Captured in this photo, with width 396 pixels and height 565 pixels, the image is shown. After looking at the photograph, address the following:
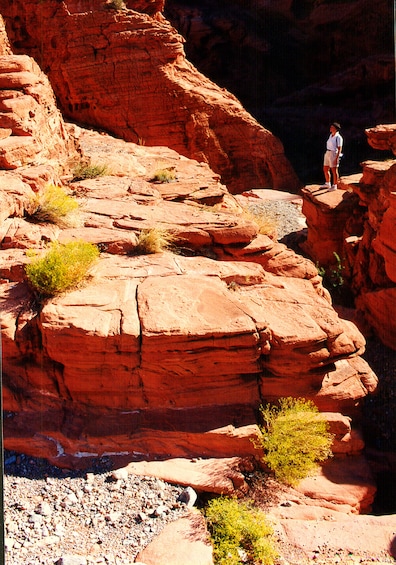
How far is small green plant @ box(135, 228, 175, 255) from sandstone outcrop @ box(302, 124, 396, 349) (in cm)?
511

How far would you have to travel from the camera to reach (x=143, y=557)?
543cm

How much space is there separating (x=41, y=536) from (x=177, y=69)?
1516 centimetres

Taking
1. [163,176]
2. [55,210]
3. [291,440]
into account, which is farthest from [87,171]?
[291,440]

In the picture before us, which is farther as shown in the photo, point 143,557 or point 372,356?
point 372,356

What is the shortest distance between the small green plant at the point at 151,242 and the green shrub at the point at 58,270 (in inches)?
42.6

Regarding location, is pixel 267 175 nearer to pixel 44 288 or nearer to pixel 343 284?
pixel 343 284

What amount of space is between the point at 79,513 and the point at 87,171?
6845 millimetres

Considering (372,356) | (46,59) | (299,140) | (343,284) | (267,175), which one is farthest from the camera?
(299,140)

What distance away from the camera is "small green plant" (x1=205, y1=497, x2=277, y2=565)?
563 centimetres

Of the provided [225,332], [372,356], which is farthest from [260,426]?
[372,356]

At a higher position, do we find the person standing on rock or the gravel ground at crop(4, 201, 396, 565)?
→ the person standing on rock

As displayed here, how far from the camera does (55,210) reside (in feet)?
27.5

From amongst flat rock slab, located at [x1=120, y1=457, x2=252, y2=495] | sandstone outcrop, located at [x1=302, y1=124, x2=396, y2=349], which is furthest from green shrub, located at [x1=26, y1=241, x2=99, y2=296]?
sandstone outcrop, located at [x1=302, y1=124, x2=396, y2=349]

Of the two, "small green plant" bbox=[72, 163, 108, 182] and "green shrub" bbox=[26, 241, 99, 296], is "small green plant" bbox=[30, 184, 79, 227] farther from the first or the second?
"small green plant" bbox=[72, 163, 108, 182]
